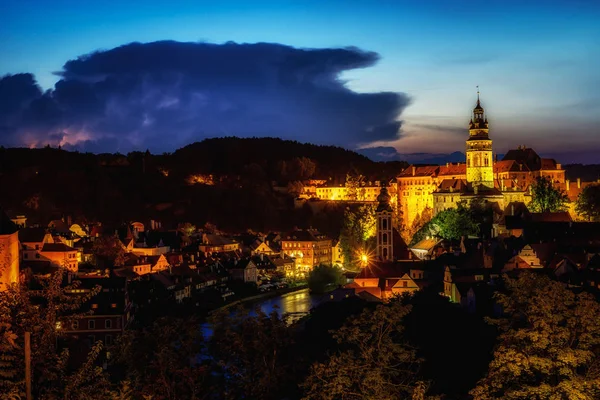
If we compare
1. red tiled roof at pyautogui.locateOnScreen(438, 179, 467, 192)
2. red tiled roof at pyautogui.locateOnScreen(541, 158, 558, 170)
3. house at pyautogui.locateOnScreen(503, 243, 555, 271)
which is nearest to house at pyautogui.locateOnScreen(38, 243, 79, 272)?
house at pyautogui.locateOnScreen(503, 243, 555, 271)

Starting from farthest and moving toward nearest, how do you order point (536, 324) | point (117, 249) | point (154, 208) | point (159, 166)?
point (159, 166) < point (154, 208) < point (117, 249) < point (536, 324)

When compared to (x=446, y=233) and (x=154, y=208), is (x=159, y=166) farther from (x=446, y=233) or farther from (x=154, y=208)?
(x=446, y=233)

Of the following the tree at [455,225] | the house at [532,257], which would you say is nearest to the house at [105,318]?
the house at [532,257]

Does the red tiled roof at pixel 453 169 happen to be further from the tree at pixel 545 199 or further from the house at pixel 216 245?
the house at pixel 216 245

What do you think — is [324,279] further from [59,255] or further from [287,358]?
[287,358]

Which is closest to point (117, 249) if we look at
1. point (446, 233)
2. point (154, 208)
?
point (446, 233)

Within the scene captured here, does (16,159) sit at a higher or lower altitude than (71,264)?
higher
